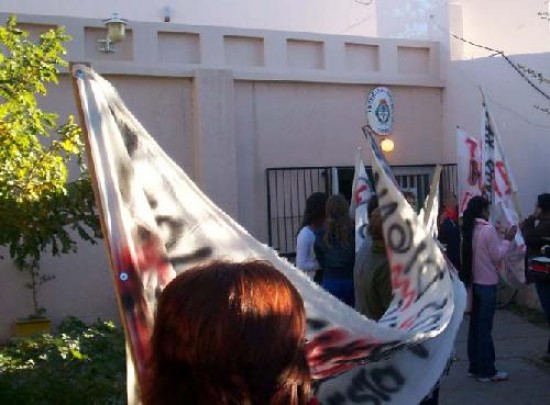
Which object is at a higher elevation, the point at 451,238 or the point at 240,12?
the point at 240,12

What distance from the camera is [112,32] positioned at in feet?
29.8

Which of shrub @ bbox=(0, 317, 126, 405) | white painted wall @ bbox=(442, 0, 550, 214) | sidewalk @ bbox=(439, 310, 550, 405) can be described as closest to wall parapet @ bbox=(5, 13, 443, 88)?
white painted wall @ bbox=(442, 0, 550, 214)

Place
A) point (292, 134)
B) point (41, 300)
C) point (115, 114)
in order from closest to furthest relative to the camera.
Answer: point (115, 114)
point (41, 300)
point (292, 134)

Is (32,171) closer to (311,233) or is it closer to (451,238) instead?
(311,233)

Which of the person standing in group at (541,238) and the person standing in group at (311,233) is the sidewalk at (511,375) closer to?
the person standing in group at (541,238)

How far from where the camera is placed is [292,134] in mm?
10688

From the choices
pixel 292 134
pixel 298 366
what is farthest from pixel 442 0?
pixel 298 366

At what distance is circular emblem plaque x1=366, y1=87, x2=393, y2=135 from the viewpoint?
11188 millimetres

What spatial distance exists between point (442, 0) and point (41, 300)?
283 inches

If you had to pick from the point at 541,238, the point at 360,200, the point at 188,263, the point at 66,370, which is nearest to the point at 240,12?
the point at 541,238

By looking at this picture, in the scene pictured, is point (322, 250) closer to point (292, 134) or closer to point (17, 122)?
point (17, 122)

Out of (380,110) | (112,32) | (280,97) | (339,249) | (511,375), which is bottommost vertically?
(511,375)

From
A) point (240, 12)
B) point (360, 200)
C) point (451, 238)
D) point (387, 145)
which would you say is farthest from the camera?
point (240, 12)

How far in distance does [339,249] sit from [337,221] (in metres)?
0.21
